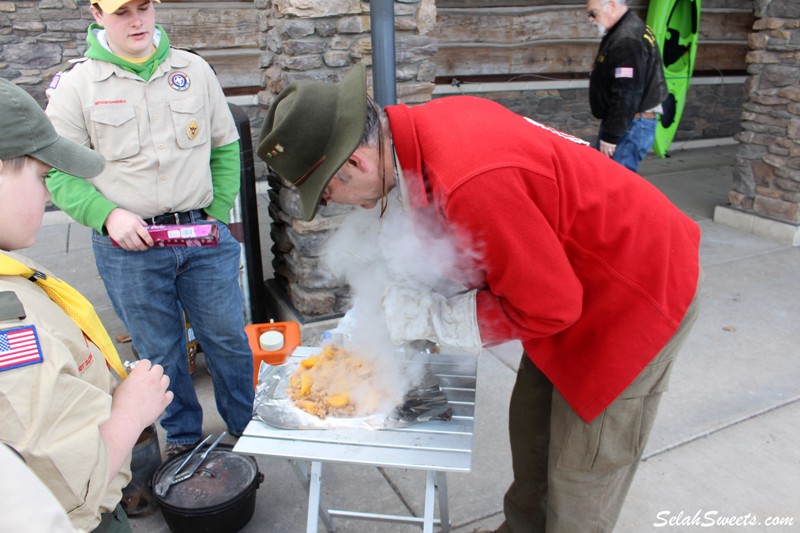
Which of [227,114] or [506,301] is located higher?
[227,114]

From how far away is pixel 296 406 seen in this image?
1883 mm

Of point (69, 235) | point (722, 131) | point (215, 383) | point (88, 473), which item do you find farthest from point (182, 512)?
point (722, 131)

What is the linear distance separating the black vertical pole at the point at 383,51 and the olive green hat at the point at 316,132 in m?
1.63

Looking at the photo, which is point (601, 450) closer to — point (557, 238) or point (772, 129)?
point (557, 238)

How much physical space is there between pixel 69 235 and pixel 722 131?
870 centimetres

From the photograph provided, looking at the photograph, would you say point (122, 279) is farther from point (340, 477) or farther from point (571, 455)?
point (571, 455)

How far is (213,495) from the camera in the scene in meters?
2.41

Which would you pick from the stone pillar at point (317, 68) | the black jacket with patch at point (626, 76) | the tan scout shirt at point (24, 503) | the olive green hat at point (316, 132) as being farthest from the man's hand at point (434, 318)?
the black jacket with patch at point (626, 76)

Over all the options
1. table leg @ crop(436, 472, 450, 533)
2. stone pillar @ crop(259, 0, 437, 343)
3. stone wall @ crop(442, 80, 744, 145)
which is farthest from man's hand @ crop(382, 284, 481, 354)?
stone wall @ crop(442, 80, 744, 145)

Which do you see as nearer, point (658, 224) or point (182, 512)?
point (658, 224)

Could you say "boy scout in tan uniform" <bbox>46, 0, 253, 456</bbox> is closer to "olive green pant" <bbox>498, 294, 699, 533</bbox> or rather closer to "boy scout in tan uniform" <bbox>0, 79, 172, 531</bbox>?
"boy scout in tan uniform" <bbox>0, 79, 172, 531</bbox>

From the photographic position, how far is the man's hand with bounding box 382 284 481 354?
1685 millimetres

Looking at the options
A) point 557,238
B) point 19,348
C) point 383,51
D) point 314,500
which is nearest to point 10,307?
point 19,348

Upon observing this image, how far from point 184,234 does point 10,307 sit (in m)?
1.35
